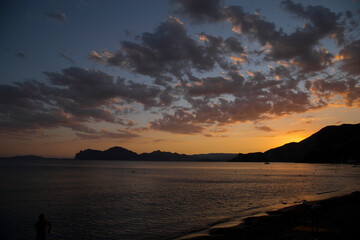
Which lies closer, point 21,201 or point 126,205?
point 126,205

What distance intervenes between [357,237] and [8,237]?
29.9m

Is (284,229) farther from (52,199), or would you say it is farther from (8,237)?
(52,199)

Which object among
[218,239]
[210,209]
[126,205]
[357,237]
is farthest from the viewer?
[126,205]

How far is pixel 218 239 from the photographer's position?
66.4 feet

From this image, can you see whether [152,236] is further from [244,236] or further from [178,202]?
[178,202]

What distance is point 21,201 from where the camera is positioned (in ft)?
135

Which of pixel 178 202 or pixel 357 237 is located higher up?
pixel 357 237

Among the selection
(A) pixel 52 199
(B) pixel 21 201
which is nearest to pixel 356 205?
(A) pixel 52 199

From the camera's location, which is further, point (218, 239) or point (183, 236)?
point (183, 236)

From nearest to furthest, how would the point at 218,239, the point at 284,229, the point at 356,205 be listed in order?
1. the point at 218,239
2. the point at 284,229
3. the point at 356,205

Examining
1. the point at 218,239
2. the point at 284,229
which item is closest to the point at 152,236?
the point at 218,239

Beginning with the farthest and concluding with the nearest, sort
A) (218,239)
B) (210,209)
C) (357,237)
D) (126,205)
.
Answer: (126,205) → (210,209) → (218,239) → (357,237)

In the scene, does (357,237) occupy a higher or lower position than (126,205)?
higher

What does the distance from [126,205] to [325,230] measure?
28.0m
